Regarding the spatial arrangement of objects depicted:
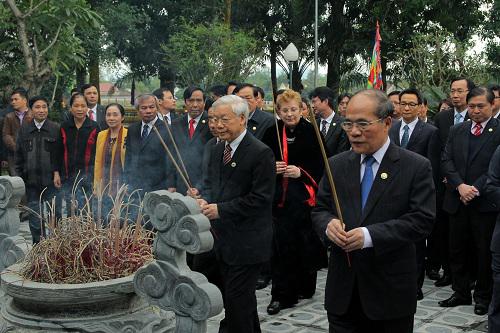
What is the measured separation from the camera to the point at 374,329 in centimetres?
327

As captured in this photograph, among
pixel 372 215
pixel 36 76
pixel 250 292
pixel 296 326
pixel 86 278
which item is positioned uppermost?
pixel 36 76

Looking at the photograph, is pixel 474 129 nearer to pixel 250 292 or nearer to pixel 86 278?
pixel 250 292

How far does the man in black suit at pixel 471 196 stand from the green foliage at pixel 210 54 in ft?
64.0

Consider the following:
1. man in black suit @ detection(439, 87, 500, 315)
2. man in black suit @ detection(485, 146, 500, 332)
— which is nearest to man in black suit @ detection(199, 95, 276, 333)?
man in black suit @ detection(485, 146, 500, 332)

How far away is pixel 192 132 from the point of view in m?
6.70

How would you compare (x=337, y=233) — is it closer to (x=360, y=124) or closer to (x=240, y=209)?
(x=360, y=124)

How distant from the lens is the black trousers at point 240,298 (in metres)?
4.16

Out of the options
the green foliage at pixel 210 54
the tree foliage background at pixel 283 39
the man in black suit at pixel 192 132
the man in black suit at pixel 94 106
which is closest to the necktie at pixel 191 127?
the man in black suit at pixel 192 132

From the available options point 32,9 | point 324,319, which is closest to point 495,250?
point 324,319

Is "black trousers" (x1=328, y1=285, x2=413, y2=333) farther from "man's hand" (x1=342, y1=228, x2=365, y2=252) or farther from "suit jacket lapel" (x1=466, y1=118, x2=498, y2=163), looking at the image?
"suit jacket lapel" (x1=466, y1=118, x2=498, y2=163)

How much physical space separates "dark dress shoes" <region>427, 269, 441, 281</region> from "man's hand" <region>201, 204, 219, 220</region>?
11.7ft

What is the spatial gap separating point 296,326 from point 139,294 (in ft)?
7.97

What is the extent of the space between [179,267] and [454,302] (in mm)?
3579

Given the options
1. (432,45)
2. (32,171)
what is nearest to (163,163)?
(32,171)
